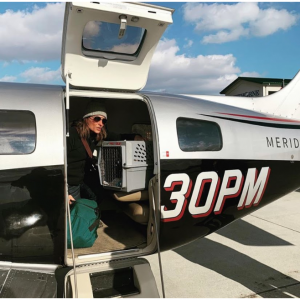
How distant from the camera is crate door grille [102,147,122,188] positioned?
337 cm

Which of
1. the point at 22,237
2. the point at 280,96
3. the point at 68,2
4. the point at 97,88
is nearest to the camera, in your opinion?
the point at 68,2

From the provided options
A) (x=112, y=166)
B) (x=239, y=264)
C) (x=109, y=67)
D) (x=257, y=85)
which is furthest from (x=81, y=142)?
(x=257, y=85)

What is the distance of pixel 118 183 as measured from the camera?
339 centimetres

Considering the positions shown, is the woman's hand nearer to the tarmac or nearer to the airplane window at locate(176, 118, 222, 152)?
the airplane window at locate(176, 118, 222, 152)

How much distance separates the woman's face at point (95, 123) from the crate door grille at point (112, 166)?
0.87ft

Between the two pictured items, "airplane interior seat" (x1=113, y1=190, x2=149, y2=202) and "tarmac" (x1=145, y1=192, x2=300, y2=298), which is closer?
"airplane interior seat" (x1=113, y1=190, x2=149, y2=202)

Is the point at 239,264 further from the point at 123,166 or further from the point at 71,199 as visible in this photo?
the point at 71,199

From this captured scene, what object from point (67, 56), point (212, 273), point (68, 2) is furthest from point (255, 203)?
point (68, 2)

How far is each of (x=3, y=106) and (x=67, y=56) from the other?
30.5 inches

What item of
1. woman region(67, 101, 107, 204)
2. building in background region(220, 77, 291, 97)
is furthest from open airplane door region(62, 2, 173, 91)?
building in background region(220, 77, 291, 97)

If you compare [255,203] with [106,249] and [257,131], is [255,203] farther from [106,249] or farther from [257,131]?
[106,249]

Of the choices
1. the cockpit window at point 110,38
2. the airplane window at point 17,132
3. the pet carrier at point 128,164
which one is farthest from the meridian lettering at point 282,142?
the airplane window at point 17,132

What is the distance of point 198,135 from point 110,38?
1.36m

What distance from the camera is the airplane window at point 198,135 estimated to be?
3.21 metres
